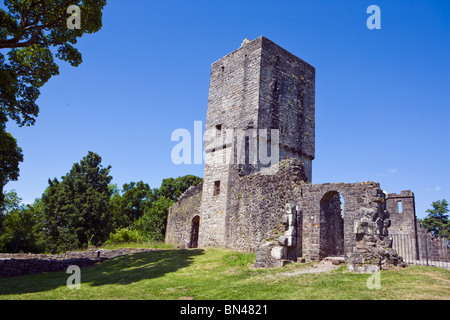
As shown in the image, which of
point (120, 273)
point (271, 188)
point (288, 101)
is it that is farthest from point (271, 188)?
point (288, 101)

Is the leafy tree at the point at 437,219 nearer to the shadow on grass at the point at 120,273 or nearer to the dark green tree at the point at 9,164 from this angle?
the shadow on grass at the point at 120,273

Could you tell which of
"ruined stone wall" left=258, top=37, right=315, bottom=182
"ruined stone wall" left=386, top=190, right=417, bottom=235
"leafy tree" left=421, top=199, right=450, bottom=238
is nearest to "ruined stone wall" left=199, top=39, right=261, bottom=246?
"ruined stone wall" left=258, top=37, right=315, bottom=182

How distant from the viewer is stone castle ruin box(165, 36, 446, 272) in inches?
500

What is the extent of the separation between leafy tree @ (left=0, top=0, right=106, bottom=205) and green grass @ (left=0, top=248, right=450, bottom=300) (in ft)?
16.1

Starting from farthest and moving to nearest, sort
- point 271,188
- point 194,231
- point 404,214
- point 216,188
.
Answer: point 194,231 → point 404,214 → point 216,188 → point 271,188

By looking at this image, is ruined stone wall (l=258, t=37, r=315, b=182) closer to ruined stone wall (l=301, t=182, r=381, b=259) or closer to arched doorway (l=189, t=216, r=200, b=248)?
ruined stone wall (l=301, t=182, r=381, b=259)

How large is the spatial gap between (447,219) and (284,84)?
70.9 feet

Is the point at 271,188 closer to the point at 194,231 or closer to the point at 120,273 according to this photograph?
the point at 120,273

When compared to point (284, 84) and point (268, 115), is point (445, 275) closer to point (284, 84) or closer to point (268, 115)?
point (268, 115)

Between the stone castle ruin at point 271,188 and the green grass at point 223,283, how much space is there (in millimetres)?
1126

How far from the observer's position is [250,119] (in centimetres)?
1948

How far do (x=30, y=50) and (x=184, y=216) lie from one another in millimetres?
14679

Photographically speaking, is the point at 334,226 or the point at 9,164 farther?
the point at 334,226

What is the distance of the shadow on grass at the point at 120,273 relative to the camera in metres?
12.2
